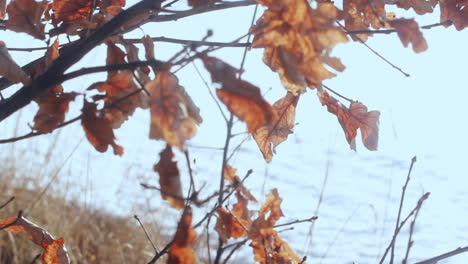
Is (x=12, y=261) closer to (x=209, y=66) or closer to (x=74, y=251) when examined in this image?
(x=74, y=251)

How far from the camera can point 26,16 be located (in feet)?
2.62

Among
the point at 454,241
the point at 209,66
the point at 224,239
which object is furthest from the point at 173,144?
the point at 454,241

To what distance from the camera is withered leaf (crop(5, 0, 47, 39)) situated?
31.2 inches

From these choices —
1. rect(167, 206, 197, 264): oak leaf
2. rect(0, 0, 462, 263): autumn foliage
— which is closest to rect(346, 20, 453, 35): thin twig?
rect(0, 0, 462, 263): autumn foliage

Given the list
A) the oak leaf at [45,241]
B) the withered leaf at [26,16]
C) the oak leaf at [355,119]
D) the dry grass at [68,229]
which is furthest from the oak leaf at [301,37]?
the dry grass at [68,229]

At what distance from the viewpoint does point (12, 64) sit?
709 mm

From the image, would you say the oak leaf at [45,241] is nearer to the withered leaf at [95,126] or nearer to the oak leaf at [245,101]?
the withered leaf at [95,126]

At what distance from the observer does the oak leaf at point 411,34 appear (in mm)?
666

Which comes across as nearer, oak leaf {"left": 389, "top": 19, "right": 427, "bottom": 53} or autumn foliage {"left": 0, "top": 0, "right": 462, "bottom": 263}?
autumn foliage {"left": 0, "top": 0, "right": 462, "bottom": 263}

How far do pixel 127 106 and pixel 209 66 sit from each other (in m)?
0.13

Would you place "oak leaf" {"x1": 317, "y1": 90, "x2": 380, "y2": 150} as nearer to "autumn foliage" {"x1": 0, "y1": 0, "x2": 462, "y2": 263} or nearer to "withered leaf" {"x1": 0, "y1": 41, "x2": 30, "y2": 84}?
"autumn foliage" {"x1": 0, "y1": 0, "x2": 462, "y2": 263}

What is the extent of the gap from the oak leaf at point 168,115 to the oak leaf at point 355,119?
0.33 meters

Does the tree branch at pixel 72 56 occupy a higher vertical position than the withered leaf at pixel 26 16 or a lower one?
lower

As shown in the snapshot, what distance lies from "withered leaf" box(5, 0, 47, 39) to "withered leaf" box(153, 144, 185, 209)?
1.09ft
